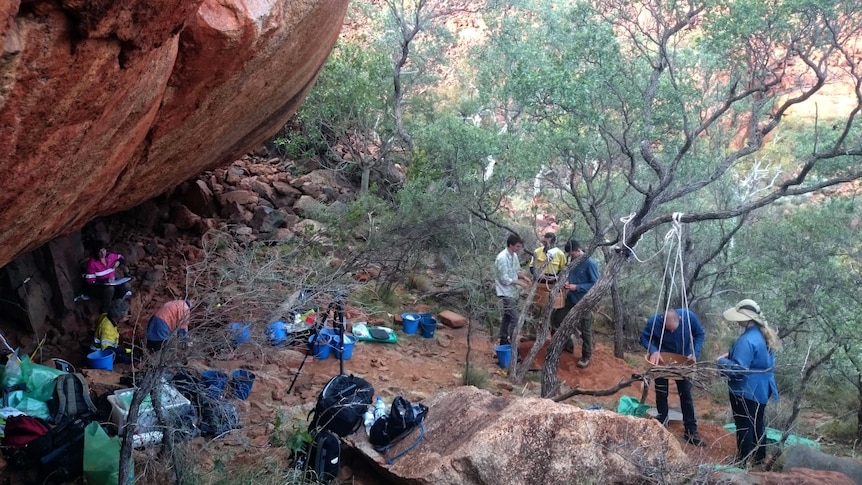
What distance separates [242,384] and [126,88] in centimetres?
390

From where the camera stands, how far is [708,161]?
418 inches

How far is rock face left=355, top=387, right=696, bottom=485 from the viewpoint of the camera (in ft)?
14.9

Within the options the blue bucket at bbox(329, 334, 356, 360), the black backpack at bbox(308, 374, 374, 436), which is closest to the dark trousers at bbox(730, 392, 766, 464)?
the black backpack at bbox(308, 374, 374, 436)

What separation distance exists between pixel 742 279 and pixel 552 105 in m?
4.48

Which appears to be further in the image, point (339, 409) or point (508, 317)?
point (508, 317)

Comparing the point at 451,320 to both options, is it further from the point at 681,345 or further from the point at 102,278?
the point at 102,278

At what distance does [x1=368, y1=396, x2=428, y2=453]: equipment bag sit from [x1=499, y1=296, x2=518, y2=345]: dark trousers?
158 inches

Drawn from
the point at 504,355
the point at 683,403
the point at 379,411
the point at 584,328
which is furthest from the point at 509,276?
the point at 379,411

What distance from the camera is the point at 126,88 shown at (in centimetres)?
319

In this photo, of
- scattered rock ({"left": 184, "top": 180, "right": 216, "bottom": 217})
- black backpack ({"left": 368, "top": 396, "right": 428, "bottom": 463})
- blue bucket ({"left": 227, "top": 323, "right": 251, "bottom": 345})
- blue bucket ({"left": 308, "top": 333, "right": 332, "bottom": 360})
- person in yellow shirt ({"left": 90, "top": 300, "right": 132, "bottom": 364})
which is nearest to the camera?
blue bucket ({"left": 227, "top": 323, "right": 251, "bottom": 345})

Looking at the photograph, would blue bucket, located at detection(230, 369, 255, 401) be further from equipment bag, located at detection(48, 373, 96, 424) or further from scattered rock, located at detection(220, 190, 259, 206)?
scattered rock, located at detection(220, 190, 259, 206)

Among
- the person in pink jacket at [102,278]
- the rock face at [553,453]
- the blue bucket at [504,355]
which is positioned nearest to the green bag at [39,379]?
the person in pink jacket at [102,278]

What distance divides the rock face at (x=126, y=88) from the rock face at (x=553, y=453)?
310cm

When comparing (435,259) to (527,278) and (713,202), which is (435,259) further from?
(713,202)
